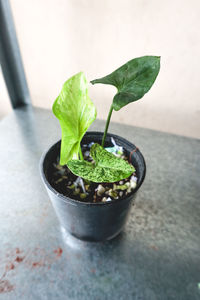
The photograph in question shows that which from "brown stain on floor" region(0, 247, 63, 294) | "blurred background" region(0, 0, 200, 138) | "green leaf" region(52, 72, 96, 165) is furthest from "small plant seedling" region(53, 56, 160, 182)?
"blurred background" region(0, 0, 200, 138)

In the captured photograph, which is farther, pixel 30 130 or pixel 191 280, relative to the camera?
pixel 30 130

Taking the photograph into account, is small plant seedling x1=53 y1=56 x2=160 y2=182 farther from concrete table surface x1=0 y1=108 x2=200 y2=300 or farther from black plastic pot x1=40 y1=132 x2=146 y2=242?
concrete table surface x1=0 y1=108 x2=200 y2=300

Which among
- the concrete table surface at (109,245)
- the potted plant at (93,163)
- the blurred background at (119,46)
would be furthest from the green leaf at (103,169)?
the blurred background at (119,46)

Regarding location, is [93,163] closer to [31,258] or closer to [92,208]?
[92,208]

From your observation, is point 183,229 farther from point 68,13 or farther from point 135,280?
point 68,13

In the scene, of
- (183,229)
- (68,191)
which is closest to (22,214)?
(68,191)

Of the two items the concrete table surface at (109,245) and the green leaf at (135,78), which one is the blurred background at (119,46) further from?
the green leaf at (135,78)
